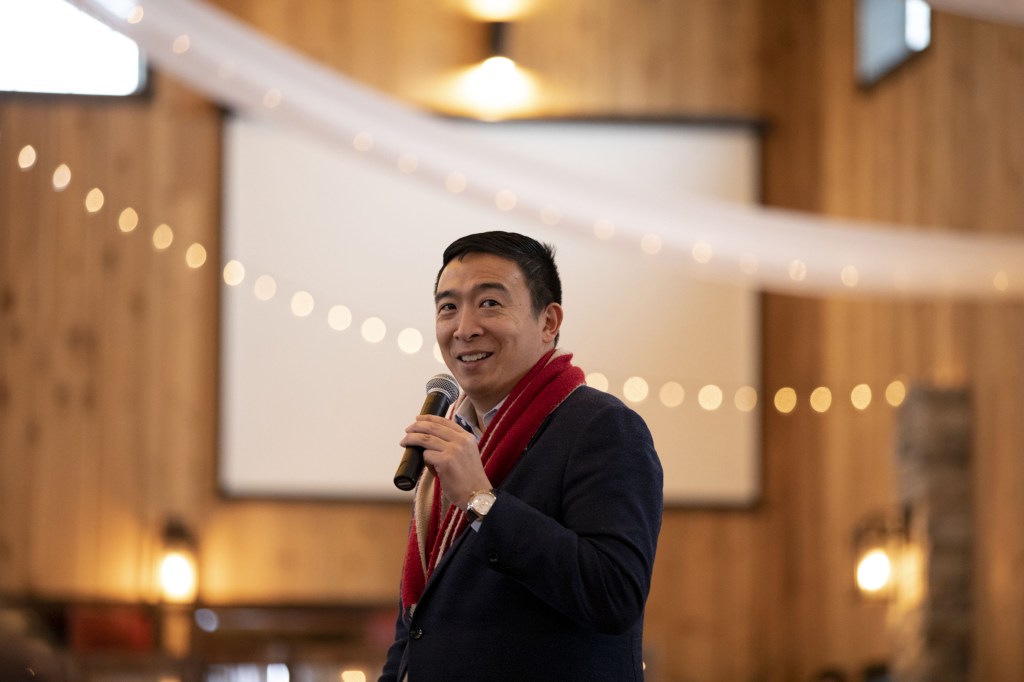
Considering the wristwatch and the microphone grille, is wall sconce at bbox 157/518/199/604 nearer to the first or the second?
the microphone grille

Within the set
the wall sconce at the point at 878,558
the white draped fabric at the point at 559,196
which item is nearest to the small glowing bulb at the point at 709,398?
the wall sconce at the point at 878,558

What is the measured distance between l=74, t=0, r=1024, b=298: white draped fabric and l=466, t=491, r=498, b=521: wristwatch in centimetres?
333

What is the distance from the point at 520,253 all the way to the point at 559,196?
3.88 m

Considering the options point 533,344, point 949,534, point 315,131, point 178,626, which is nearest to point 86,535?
point 178,626

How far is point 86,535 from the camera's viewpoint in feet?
25.8

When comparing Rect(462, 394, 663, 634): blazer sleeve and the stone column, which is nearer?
Rect(462, 394, 663, 634): blazer sleeve

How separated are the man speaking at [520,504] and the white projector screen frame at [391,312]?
595 cm

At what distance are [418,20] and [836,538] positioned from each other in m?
3.75

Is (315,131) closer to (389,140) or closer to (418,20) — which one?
(389,140)

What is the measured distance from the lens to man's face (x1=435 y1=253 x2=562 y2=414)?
5.86ft

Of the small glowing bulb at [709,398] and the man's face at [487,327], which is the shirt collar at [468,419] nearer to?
the man's face at [487,327]

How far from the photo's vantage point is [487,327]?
1779 millimetres

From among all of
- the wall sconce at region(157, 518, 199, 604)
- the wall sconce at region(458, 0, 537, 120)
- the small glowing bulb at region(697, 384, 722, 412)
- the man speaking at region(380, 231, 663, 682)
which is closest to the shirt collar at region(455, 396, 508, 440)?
the man speaking at region(380, 231, 663, 682)

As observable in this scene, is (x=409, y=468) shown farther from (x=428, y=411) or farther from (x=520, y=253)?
(x=520, y=253)
